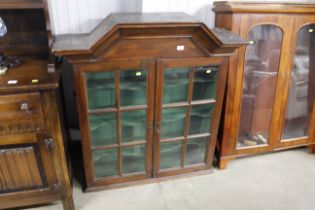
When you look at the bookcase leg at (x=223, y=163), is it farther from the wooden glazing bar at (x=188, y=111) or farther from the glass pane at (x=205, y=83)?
the glass pane at (x=205, y=83)

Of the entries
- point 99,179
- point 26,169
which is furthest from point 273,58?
point 26,169

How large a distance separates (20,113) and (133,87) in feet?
1.99

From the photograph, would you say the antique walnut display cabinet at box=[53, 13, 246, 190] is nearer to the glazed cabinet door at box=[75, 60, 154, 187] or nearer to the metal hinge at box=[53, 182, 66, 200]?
the glazed cabinet door at box=[75, 60, 154, 187]

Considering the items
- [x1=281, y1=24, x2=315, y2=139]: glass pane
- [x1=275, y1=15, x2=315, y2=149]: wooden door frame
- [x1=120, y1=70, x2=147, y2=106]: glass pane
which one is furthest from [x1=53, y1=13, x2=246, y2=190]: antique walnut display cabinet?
[x1=281, y1=24, x2=315, y2=139]: glass pane

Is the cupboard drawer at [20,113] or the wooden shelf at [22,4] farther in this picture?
the wooden shelf at [22,4]

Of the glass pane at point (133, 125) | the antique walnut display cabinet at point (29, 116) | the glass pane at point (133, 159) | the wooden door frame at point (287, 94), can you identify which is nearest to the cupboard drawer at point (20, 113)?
the antique walnut display cabinet at point (29, 116)

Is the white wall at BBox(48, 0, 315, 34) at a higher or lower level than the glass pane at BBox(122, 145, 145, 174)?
higher

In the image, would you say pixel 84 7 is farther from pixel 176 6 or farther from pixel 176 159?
pixel 176 159

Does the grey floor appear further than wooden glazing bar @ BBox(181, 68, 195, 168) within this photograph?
Yes

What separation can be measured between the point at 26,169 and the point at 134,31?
3.09ft

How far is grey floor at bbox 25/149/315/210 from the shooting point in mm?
1734

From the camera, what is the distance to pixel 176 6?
73.5 inches

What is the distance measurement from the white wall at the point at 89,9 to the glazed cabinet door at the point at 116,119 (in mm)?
514

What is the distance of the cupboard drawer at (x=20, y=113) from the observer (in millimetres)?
1287
